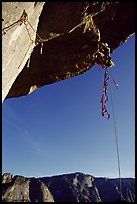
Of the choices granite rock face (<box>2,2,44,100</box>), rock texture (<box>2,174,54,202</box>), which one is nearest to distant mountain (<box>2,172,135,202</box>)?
rock texture (<box>2,174,54,202</box>)

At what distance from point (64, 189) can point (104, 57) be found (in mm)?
87060

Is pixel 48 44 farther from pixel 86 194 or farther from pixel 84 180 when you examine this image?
pixel 84 180

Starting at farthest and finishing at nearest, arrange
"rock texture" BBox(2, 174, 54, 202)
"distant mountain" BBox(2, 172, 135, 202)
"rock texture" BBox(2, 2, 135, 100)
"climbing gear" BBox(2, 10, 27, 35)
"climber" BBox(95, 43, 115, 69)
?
"distant mountain" BBox(2, 172, 135, 202), "rock texture" BBox(2, 174, 54, 202), "climber" BBox(95, 43, 115, 69), "rock texture" BBox(2, 2, 135, 100), "climbing gear" BBox(2, 10, 27, 35)

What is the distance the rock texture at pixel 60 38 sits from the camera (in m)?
5.84

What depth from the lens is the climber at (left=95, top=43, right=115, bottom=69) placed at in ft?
28.2

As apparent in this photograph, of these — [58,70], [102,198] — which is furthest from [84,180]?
[58,70]

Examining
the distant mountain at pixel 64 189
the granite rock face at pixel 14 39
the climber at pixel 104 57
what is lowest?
the distant mountain at pixel 64 189

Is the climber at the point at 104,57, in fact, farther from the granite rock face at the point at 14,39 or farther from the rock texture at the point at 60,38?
the granite rock face at the point at 14,39

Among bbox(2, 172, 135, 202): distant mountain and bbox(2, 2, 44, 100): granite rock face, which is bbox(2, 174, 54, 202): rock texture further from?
bbox(2, 2, 44, 100): granite rock face

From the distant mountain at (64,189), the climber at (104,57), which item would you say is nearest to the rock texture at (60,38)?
the climber at (104,57)

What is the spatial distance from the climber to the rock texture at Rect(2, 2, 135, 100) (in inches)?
8.0

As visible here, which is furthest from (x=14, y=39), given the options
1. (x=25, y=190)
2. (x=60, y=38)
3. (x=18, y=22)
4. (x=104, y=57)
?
(x=25, y=190)

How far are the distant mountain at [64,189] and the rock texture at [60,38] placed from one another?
5151 centimetres

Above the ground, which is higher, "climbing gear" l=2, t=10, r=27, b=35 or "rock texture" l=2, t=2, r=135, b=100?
"rock texture" l=2, t=2, r=135, b=100
